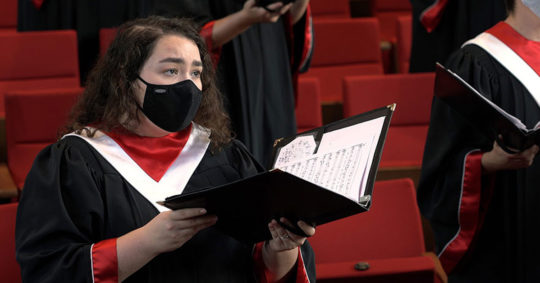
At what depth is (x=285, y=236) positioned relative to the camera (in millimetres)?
1671

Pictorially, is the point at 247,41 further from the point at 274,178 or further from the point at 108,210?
the point at 274,178

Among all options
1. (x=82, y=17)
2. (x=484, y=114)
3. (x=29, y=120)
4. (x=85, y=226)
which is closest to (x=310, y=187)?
(x=85, y=226)

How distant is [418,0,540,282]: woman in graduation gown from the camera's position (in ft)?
7.78

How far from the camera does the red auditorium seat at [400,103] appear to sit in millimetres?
3869

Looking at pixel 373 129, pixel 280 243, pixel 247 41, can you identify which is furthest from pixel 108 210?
pixel 247 41

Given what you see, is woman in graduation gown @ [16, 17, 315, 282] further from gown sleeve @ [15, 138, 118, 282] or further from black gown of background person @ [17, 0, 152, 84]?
black gown of background person @ [17, 0, 152, 84]

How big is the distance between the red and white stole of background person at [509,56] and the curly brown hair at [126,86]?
0.98 meters

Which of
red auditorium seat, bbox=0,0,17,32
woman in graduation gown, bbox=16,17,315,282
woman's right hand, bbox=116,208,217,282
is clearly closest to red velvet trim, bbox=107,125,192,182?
Result: woman in graduation gown, bbox=16,17,315,282

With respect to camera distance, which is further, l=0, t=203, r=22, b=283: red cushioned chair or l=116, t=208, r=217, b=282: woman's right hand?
l=0, t=203, r=22, b=283: red cushioned chair

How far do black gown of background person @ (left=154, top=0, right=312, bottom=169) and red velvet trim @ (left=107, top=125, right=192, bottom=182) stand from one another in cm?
96

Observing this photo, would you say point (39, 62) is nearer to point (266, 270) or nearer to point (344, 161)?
point (266, 270)

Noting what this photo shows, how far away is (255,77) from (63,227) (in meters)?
1.48

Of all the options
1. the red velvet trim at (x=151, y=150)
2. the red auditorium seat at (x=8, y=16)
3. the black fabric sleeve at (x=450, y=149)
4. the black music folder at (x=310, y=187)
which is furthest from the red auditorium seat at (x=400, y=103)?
the red auditorium seat at (x=8, y=16)

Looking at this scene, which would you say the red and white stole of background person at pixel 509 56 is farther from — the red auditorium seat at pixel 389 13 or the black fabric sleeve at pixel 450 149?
the red auditorium seat at pixel 389 13
